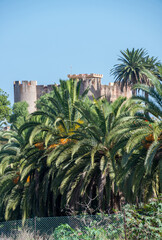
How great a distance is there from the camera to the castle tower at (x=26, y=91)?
78575 millimetres

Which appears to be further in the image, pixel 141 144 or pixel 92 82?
pixel 92 82

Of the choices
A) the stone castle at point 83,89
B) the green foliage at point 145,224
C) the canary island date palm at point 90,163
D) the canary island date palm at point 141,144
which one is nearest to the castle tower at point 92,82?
the stone castle at point 83,89

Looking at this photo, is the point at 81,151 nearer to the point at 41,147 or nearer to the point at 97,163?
the point at 97,163

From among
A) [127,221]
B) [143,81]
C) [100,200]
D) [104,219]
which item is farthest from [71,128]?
[143,81]

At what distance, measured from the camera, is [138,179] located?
1560cm

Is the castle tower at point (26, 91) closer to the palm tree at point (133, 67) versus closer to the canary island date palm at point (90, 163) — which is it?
the palm tree at point (133, 67)

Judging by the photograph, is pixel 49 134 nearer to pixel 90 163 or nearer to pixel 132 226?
pixel 90 163

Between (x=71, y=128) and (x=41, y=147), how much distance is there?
2.01 metres

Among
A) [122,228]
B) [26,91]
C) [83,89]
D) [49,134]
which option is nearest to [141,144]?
[122,228]

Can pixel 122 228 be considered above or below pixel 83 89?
below

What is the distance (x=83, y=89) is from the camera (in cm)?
7544

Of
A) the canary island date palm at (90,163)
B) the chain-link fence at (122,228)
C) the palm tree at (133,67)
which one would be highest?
the palm tree at (133,67)

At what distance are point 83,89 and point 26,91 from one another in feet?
33.9

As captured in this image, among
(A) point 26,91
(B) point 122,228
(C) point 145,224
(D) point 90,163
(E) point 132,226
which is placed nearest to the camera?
(C) point 145,224
